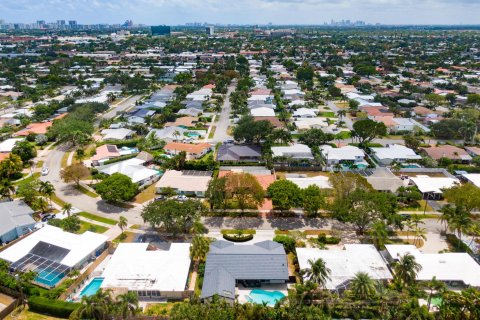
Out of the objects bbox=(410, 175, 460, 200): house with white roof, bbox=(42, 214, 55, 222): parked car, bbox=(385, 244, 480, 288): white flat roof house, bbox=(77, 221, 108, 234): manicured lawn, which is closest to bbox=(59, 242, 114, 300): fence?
bbox=(77, 221, 108, 234): manicured lawn

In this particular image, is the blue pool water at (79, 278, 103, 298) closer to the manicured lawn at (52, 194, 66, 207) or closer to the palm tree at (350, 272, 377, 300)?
the manicured lawn at (52, 194, 66, 207)

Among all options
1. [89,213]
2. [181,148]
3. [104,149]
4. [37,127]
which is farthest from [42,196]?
[37,127]

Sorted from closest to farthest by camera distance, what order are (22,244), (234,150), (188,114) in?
(22,244) → (234,150) → (188,114)

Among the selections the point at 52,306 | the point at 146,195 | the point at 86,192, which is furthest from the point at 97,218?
the point at 52,306

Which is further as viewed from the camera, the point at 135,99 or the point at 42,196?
the point at 135,99

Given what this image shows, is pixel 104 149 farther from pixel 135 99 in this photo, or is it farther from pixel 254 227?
pixel 135 99

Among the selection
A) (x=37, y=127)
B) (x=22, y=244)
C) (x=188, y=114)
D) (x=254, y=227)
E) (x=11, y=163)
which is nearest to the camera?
(x=22, y=244)
